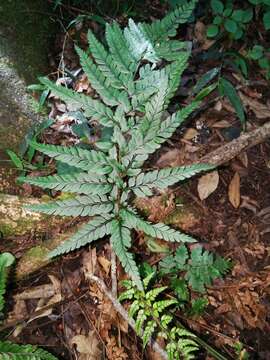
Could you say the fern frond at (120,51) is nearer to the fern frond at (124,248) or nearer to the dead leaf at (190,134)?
the fern frond at (124,248)

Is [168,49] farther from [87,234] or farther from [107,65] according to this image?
[87,234]

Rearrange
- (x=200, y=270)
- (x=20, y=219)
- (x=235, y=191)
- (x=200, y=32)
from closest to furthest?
(x=200, y=270), (x=20, y=219), (x=235, y=191), (x=200, y=32)

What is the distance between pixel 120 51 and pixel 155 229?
891 mm

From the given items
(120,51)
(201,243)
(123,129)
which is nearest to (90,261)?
(201,243)

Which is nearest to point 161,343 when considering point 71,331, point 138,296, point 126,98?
point 138,296

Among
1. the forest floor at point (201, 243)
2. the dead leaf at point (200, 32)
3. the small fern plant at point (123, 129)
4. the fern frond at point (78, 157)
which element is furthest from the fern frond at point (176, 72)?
the dead leaf at point (200, 32)

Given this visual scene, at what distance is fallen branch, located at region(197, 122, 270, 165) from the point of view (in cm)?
269

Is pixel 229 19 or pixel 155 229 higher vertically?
pixel 229 19

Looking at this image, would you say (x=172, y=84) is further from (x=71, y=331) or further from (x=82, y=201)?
(x=71, y=331)

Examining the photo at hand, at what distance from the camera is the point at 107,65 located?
1.92 m

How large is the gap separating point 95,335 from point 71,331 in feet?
0.49

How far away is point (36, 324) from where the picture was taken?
7.94 ft

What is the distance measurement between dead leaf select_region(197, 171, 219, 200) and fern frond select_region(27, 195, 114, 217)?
3.11 ft

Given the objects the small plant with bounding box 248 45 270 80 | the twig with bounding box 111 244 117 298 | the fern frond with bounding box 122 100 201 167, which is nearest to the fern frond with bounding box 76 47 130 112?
the fern frond with bounding box 122 100 201 167
